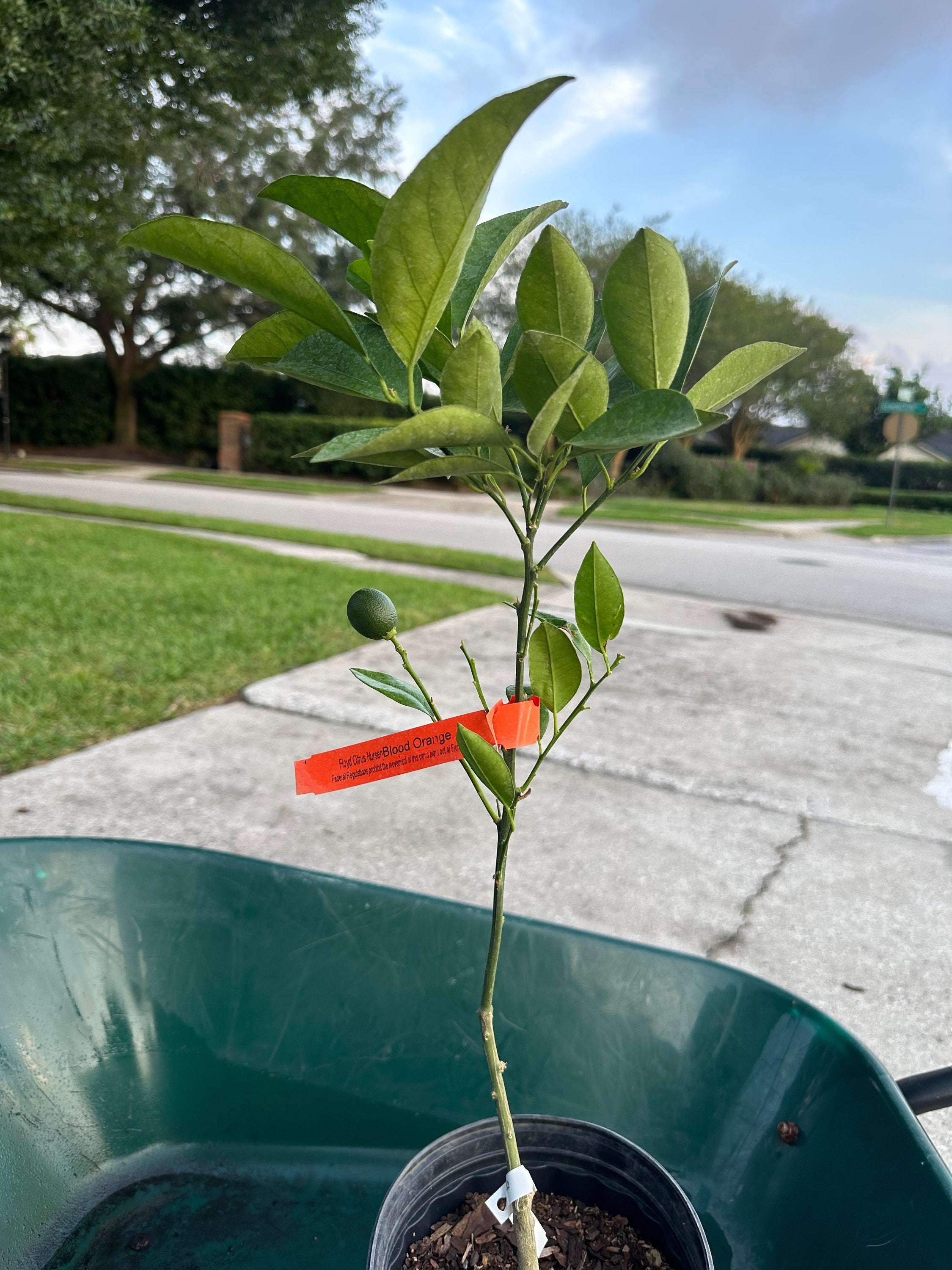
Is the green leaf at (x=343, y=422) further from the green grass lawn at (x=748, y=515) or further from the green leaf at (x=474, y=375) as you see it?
the green leaf at (x=474, y=375)

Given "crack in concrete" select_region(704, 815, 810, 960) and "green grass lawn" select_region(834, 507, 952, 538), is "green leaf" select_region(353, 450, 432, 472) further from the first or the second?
"green grass lawn" select_region(834, 507, 952, 538)

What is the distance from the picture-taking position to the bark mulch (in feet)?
2.37

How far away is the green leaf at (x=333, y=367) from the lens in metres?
0.53

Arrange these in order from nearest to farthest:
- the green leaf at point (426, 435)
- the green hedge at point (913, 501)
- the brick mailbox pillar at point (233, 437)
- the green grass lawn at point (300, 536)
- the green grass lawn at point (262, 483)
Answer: the green leaf at point (426, 435)
the green grass lawn at point (300, 536)
the green grass lawn at point (262, 483)
the brick mailbox pillar at point (233, 437)
the green hedge at point (913, 501)

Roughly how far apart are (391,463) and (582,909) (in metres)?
1.62

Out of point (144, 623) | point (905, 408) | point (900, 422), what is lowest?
point (144, 623)

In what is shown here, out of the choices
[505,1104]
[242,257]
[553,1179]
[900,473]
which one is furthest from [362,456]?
[900,473]

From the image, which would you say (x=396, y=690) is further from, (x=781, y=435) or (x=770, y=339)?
(x=781, y=435)

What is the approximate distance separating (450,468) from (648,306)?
16 centimetres

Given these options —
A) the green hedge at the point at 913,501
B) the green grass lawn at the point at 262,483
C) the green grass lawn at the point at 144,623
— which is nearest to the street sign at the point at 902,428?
the green hedge at the point at 913,501

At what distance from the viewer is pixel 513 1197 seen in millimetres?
653

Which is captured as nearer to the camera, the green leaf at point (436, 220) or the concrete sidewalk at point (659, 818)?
the green leaf at point (436, 220)

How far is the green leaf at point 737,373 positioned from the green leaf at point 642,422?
0.24 feet

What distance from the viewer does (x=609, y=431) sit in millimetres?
485
